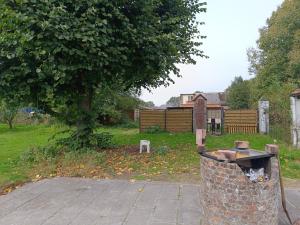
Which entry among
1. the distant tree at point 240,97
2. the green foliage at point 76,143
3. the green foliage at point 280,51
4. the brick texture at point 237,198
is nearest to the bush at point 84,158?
the green foliage at point 76,143

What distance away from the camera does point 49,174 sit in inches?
336

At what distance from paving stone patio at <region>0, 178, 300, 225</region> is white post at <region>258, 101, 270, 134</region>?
12.4m

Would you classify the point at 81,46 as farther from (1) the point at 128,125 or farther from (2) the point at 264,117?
(1) the point at 128,125

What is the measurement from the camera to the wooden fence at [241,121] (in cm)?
1994

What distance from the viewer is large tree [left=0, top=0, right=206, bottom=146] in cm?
864

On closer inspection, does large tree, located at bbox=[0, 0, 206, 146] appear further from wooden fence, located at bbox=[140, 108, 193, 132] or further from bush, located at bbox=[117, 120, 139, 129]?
bush, located at bbox=[117, 120, 139, 129]

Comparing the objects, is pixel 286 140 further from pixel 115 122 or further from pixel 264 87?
pixel 264 87

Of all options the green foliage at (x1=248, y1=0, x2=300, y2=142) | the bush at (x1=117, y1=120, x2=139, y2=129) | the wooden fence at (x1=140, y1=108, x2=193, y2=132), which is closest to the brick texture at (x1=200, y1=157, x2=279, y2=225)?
the wooden fence at (x1=140, y1=108, x2=193, y2=132)

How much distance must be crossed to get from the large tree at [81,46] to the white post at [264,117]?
8.70 meters

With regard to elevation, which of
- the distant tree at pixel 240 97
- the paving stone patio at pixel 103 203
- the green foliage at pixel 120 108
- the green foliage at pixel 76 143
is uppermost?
the distant tree at pixel 240 97

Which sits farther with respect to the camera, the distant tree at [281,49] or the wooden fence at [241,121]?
the distant tree at [281,49]

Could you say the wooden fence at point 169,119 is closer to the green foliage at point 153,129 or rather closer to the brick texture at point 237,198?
the green foliage at point 153,129

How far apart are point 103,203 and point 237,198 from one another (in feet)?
8.31

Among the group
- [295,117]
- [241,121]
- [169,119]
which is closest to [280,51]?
[241,121]
